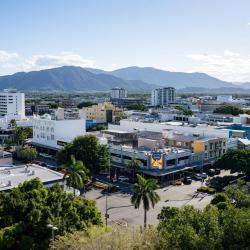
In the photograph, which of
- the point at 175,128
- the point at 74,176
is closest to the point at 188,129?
the point at 175,128

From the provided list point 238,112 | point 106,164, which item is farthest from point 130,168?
point 238,112

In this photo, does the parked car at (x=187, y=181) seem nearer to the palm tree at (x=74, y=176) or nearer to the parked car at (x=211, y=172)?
the parked car at (x=211, y=172)

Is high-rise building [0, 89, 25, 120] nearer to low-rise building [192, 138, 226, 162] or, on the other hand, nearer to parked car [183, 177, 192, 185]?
low-rise building [192, 138, 226, 162]

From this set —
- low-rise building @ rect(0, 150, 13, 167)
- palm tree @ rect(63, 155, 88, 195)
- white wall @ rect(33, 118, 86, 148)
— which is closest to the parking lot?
palm tree @ rect(63, 155, 88, 195)

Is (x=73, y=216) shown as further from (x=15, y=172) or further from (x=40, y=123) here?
(x=40, y=123)

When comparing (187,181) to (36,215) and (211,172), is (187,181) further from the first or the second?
(36,215)
